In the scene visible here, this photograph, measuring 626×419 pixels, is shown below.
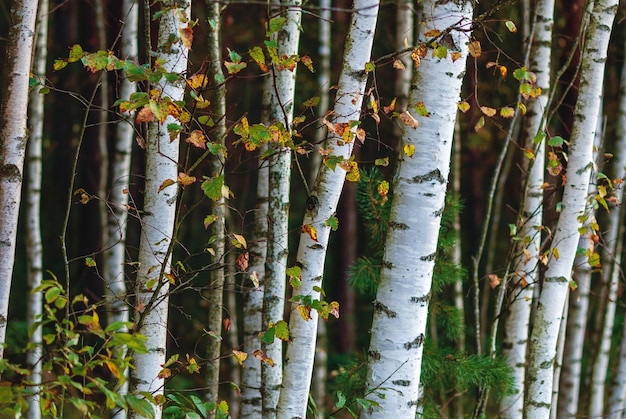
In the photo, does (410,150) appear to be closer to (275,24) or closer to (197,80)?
(275,24)

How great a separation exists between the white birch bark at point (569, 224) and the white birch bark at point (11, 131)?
2.67 metres

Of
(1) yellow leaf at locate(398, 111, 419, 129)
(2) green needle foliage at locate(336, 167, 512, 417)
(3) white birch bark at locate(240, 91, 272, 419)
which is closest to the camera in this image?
(1) yellow leaf at locate(398, 111, 419, 129)

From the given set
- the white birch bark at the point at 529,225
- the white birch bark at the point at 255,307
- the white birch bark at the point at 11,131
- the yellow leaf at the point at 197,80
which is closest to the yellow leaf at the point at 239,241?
the yellow leaf at the point at 197,80

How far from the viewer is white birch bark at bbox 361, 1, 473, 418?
9.45ft

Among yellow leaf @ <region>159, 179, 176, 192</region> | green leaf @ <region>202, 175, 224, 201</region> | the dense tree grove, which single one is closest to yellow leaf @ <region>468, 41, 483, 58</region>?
the dense tree grove

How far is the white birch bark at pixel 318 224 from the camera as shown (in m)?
3.04

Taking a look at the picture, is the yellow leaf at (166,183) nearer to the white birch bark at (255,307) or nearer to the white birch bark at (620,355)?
the white birch bark at (255,307)

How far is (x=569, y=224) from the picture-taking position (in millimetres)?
3750

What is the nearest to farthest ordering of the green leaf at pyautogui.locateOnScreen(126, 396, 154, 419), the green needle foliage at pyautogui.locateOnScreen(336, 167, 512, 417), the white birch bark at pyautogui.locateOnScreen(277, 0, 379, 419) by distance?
the green leaf at pyautogui.locateOnScreen(126, 396, 154, 419), the white birch bark at pyautogui.locateOnScreen(277, 0, 379, 419), the green needle foliage at pyautogui.locateOnScreen(336, 167, 512, 417)

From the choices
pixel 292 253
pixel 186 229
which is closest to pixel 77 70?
pixel 186 229

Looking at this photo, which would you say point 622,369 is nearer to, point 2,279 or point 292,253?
point 2,279

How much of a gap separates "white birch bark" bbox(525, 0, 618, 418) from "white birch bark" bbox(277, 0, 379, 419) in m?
1.41

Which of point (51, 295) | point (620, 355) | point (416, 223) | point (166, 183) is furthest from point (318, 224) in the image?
point (620, 355)

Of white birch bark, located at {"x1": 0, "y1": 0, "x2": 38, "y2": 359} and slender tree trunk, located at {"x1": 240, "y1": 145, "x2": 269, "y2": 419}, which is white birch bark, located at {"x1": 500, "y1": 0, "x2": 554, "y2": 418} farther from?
white birch bark, located at {"x1": 0, "y1": 0, "x2": 38, "y2": 359}
